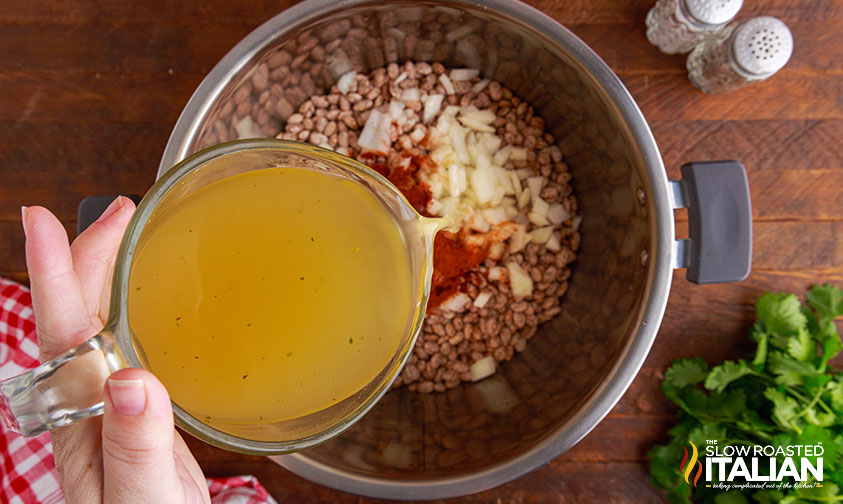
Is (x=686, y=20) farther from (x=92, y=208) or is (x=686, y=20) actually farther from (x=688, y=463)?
(x=92, y=208)

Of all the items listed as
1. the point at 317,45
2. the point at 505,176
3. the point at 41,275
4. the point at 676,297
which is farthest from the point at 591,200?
the point at 41,275

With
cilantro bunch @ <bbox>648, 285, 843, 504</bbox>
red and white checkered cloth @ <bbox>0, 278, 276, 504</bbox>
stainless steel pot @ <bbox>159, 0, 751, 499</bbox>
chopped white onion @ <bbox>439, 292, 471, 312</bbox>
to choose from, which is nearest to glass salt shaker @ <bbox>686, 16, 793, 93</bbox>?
stainless steel pot @ <bbox>159, 0, 751, 499</bbox>

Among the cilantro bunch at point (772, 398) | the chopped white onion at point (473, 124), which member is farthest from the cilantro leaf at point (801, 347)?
the chopped white onion at point (473, 124)

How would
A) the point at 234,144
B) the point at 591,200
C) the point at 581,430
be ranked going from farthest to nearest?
the point at 591,200 < the point at 581,430 < the point at 234,144

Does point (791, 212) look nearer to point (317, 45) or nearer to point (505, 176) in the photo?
point (505, 176)

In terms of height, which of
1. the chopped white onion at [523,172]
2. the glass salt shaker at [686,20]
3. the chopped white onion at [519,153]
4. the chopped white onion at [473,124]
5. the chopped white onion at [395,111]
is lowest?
the chopped white onion at [523,172]

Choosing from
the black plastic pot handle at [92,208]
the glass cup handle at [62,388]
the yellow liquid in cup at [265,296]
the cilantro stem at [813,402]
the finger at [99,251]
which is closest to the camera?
the glass cup handle at [62,388]

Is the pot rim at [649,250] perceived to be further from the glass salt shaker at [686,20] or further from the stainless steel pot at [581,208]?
the glass salt shaker at [686,20]

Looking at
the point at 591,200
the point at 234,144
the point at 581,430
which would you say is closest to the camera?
the point at 234,144
